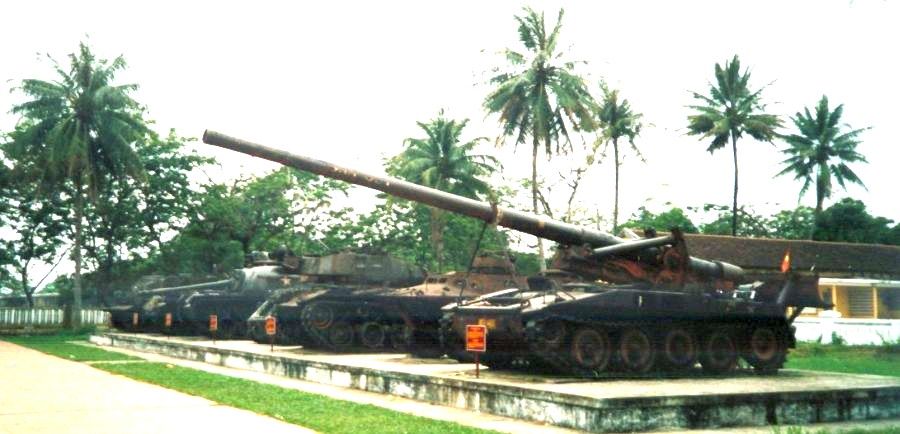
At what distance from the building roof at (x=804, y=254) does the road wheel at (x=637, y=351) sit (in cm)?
1920

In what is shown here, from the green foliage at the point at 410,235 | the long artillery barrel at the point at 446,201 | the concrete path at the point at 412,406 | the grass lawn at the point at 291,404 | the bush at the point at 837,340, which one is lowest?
the concrete path at the point at 412,406

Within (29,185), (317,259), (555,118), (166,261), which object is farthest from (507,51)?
(29,185)

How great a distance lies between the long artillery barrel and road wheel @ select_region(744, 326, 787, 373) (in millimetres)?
1112

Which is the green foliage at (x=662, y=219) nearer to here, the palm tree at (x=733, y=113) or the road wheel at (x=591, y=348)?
the palm tree at (x=733, y=113)

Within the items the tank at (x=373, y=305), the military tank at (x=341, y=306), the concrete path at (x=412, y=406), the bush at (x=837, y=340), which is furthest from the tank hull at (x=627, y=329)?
the bush at (x=837, y=340)

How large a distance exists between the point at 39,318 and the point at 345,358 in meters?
32.9

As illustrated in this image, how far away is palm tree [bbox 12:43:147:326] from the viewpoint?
38.2 metres

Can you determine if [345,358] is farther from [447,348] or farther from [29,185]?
[29,185]

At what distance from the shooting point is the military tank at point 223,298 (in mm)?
25375

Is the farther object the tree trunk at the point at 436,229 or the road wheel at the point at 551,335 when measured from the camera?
the tree trunk at the point at 436,229

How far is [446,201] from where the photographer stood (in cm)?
1421

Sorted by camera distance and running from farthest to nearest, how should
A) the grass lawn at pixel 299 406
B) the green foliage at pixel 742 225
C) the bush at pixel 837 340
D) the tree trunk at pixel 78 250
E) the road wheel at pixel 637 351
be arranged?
the green foliage at pixel 742 225
the tree trunk at pixel 78 250
the bush at pixel 837 340
the road wheel at pixel 637 351
the grass lawn at pixel 299 406

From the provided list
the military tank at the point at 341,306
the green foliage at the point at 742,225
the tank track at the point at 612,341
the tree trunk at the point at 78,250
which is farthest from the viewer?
the green foliage at the point at 742,225

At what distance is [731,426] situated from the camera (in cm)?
1075
